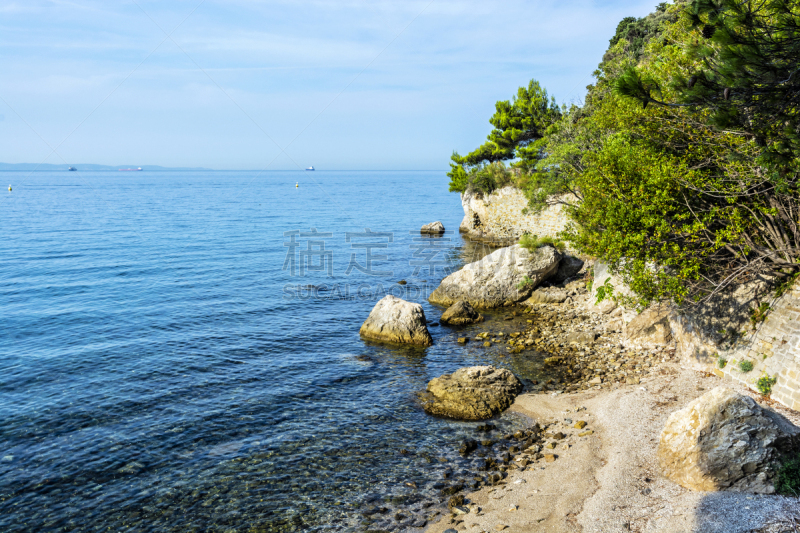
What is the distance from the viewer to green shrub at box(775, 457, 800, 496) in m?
10.3

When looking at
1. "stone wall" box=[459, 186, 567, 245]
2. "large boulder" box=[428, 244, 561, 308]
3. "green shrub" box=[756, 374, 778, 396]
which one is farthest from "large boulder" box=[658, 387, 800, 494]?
"stone wall" box=[459, 186, 567, 245]

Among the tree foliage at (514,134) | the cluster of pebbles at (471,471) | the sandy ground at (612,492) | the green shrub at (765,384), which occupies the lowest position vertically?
the cluster of pebbles at (471,471)

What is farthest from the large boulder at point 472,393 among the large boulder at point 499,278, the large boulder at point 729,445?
the large boulder at point 499,278

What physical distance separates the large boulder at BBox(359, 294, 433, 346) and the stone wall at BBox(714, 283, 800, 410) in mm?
13041

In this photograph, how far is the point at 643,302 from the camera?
16.5 meters

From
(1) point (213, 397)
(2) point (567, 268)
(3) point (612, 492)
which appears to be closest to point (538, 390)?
(3) point (612, 492)

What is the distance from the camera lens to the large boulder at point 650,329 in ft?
66.1

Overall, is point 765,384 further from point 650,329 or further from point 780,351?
point 650,329

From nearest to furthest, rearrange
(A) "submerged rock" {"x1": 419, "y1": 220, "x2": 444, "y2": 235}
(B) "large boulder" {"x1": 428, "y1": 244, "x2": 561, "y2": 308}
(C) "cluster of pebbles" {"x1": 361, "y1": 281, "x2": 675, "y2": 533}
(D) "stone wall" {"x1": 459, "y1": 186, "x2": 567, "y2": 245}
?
(C) "cluster of pebbles" {"x1": 361, "y1": 281, "x2": 675, "y2": 533}
(B) "large boulder" {"x1": 428, "y1": 244, "x2": 561, "y2": 308}
(D) "stone wall" {"x1": 459, "y1": 186, "x2": 567, "y2": 245}
(A) "submerged rock" {"x1": 419, "y1": 220, "x2": 444, "y2": 235}

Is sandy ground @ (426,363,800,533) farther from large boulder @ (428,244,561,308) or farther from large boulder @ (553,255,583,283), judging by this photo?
large boulder @ (553,255,583,283)

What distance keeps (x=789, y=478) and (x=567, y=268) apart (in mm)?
22816

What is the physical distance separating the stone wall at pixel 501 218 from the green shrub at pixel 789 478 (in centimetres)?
3381

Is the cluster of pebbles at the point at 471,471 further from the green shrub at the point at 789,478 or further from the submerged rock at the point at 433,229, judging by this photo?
the submerged rock at the point at 433,229

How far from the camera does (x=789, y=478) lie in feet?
34.5
